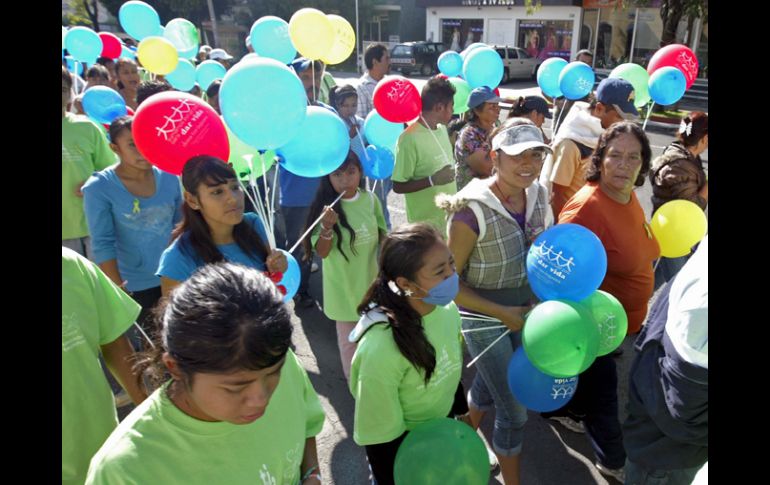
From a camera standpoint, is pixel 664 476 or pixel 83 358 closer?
pixel 83 358

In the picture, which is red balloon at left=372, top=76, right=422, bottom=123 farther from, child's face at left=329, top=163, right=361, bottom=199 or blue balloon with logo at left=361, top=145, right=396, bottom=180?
child's face at left=329, top=163, right=361, bottom=199

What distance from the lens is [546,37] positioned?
25312 millimetres

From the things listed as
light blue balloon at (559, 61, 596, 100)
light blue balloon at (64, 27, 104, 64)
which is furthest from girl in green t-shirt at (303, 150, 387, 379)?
light blue balloon at (64, 27, 104, 64)

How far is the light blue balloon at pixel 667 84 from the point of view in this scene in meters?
4.26

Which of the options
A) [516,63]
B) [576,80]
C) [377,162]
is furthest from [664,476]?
[516,63]

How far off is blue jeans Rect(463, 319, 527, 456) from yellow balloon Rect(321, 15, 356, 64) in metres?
3.17

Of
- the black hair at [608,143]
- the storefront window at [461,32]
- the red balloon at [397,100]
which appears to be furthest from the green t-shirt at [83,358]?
the storefront window at [461,32]

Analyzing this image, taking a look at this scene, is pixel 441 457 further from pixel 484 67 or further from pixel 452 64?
pixel 452 64

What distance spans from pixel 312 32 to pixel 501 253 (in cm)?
300

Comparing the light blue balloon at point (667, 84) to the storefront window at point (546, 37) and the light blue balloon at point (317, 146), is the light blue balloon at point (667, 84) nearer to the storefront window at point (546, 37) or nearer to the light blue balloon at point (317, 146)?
the light blue balloon at point (317, 146)

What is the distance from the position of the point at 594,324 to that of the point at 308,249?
1.91 meters

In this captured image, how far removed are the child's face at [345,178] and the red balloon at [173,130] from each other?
0.87 m
